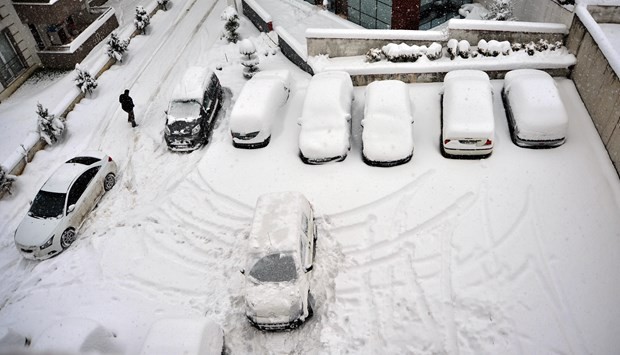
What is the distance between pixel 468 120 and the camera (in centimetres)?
1133

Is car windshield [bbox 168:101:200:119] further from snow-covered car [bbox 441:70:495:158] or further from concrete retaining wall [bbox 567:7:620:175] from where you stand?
concrete retaining wall [bbox 567:7:620:175]

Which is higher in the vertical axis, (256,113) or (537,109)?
(537,109)

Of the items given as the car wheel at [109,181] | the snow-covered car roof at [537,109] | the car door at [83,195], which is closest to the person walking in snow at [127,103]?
the car wheel at [109,181]

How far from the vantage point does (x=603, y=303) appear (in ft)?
27.9

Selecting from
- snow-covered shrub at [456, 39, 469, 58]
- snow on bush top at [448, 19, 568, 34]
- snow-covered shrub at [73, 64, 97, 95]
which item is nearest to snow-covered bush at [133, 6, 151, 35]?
snow-covered shrub at [73, 64, 97, 95]

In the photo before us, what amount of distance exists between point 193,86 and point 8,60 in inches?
484

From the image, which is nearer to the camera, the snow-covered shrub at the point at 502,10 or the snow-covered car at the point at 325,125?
the snow-covered car at the point at 325,125

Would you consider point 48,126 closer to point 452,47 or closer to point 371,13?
point 371,13

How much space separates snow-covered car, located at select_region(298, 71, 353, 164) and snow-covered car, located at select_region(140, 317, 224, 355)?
5.69 metres

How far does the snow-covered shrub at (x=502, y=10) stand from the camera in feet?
49.8

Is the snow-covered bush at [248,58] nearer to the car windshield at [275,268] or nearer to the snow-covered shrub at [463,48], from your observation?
the snow-covered shrub at [463,48]

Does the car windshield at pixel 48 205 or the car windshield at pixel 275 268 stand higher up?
the car windshield at pixel 275 268

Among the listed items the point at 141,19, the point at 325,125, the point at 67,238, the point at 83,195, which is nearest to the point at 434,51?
the point at 325,125

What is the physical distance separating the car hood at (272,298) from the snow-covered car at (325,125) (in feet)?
14.9
